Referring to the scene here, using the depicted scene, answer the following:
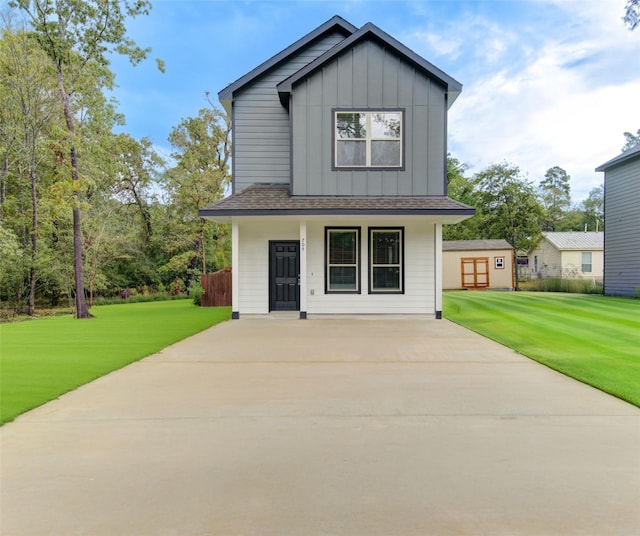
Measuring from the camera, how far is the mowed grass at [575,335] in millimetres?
5555

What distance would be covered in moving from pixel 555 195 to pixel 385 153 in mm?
50671

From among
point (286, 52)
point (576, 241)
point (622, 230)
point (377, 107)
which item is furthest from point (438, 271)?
point (576, 241)

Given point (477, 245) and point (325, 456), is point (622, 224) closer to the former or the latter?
point (477, 245)

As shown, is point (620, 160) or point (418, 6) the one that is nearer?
point (418, 6)

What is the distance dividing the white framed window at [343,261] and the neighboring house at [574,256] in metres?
24.8

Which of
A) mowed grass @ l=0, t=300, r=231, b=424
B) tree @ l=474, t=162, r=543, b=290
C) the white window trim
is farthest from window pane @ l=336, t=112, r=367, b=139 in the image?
the white window trim

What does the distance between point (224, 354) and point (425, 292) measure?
281 inches

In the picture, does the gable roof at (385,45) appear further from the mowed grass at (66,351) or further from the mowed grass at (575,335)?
the mowed grass at (66,351)

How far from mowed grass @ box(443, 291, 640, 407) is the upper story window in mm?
5065

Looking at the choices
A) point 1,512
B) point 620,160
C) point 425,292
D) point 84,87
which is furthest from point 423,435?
point 620,160

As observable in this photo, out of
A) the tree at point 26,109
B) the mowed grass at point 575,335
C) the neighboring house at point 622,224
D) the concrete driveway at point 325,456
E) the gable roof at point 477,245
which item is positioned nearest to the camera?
the concrete driveway at point 325,456

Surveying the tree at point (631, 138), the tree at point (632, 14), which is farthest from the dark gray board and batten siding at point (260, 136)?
the tree at point (631, 138)

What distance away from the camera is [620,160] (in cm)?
1894

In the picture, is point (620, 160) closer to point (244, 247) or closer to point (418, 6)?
point (418, 6)
